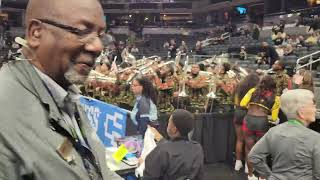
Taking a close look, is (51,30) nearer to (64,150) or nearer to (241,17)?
(64,150)

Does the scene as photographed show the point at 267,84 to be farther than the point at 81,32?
Yes

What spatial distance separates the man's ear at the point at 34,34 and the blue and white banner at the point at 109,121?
2.73 meters

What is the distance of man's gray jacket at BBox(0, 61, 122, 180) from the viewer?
100 cm

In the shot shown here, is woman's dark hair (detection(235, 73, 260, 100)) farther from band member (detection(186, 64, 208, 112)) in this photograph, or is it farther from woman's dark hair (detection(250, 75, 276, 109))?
band member (detection(186, 64, 208, 112))

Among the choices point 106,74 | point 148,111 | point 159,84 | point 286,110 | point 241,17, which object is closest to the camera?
point 286,110

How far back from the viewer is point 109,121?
14.3ft

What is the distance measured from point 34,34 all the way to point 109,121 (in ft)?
10.5

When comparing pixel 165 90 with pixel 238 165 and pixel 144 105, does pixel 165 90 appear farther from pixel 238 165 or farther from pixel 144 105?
pixel 144 105

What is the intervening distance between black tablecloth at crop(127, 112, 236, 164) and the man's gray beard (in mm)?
5501

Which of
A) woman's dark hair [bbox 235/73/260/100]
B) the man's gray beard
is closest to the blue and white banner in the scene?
woman's dark hair [bbox 235/73/260/100]

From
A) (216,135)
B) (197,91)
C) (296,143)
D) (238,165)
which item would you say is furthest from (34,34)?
(197,91)

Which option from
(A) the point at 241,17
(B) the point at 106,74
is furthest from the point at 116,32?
(B) the point at 106,74

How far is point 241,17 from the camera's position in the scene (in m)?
30.7

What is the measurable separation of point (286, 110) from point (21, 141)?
2258mm
